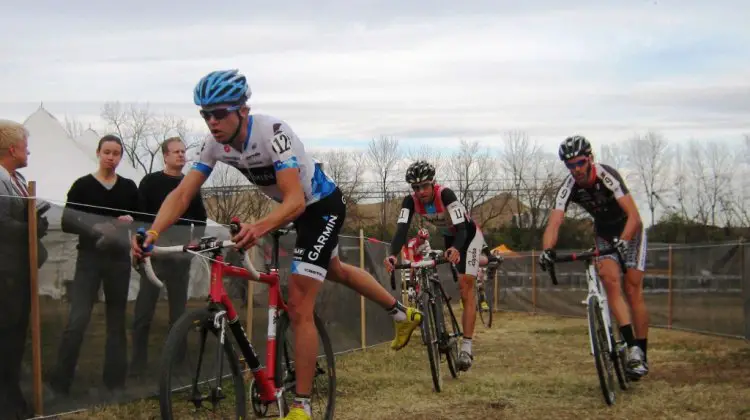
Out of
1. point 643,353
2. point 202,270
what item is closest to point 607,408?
point 643,353

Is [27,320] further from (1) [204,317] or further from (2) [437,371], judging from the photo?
(2) [437,371]

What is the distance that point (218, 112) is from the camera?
4.85 m

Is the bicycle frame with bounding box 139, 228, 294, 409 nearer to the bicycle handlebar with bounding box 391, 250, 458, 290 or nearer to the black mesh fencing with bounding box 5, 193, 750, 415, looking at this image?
the black mesh fencing with bounding box 5, 193, 750, 415

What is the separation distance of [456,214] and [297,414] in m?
4.09

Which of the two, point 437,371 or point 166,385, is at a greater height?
point 166,385

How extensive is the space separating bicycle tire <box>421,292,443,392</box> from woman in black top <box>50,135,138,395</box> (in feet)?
8.60

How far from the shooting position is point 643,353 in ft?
26.7

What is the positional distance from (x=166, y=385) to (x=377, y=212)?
2109 inches

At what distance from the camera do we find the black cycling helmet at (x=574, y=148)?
791 centimetres

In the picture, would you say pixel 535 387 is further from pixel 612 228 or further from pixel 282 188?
pixel 282 188

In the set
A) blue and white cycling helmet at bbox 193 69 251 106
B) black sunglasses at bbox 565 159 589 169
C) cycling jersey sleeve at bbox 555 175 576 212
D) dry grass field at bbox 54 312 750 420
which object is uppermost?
blue and white cycling helmet at bbox 193 69 251 106

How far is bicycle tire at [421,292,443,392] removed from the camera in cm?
809

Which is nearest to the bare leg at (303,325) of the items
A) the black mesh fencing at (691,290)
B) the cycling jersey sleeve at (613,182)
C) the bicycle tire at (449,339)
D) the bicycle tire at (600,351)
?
the bicycle tire at (600,351)

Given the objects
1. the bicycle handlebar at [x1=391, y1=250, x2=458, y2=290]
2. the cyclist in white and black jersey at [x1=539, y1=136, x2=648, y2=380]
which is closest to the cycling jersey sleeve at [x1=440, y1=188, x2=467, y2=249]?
the bicycle handlebar at [x1=391, y1=250, x2=458, y2=290]
